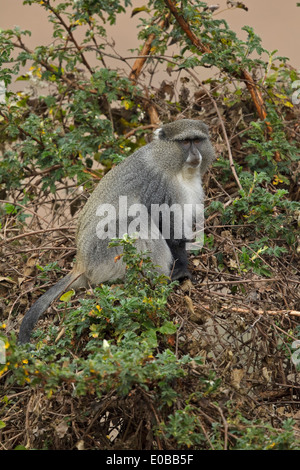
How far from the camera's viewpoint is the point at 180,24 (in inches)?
196

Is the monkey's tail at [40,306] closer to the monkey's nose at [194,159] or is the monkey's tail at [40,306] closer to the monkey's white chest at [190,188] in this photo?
the monkey's white chest at [190,188]

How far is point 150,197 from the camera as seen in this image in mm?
4531

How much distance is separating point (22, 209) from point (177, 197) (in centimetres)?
124

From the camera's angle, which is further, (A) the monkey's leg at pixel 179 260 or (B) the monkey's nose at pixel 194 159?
(B) the monkey's nose at pixel 194 159

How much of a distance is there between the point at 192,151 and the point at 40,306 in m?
1.60

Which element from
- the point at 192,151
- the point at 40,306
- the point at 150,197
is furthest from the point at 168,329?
the point at 192,151

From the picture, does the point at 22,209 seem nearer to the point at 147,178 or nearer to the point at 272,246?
the point at 147,178

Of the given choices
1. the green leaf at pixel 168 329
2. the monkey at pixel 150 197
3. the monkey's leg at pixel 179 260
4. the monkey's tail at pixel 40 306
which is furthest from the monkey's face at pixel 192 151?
the green leaf at pixel 168 329

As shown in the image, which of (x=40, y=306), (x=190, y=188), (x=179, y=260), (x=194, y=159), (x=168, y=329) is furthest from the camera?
(x=190, y=188)

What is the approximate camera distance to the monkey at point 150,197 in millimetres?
4422

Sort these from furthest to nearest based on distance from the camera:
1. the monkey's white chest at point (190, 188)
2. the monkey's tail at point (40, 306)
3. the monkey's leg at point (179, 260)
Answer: the monkey's white chest at point (190, 188)
the monkey's leg at point (179, 260)
the monkey's tail at point (40, 306)

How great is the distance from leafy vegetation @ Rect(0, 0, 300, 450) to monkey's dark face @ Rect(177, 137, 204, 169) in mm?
264

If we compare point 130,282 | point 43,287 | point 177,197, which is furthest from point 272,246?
point 43,287

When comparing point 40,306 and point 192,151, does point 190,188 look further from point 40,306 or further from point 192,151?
point 40,306
